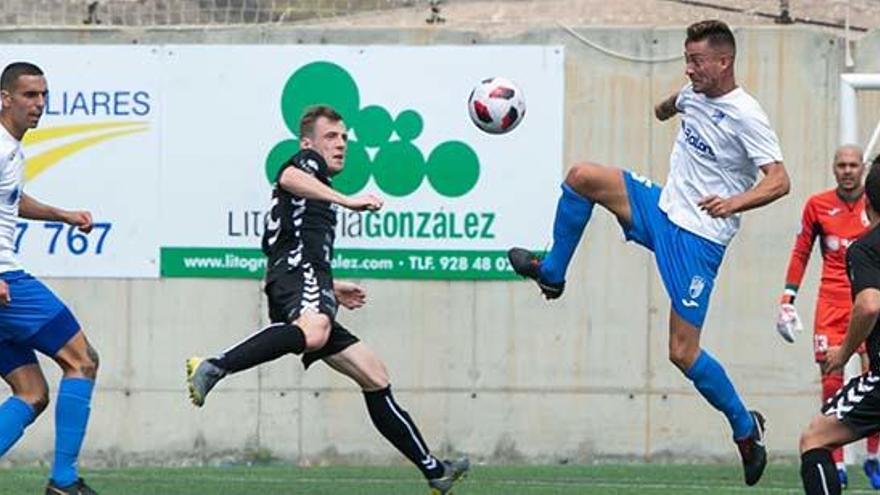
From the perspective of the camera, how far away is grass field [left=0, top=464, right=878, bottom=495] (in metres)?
12.1

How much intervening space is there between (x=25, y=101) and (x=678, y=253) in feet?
11.4

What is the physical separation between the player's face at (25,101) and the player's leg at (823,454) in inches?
168

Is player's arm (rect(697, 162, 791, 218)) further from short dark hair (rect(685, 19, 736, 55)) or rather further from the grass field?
the grass field

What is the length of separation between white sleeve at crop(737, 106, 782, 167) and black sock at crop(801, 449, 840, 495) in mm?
1729

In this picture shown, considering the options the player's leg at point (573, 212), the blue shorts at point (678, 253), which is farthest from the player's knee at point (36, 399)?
the blue shorts at point (678, 253)

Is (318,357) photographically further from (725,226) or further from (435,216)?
(435,216)

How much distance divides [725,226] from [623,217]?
0.54 metres

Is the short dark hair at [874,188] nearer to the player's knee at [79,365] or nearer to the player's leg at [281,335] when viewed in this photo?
the player's leg at [281,335]

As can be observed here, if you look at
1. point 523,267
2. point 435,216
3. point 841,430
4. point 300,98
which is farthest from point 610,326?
point 841,430

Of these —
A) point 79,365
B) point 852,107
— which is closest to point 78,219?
point 79,365

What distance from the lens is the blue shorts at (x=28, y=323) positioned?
33.8 ft

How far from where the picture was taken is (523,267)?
36.0ft

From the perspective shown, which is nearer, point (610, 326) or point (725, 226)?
point (725, 226)

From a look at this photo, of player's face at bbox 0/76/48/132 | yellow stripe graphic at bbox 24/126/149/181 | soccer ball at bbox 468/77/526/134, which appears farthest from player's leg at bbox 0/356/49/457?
yellow stripe graphic at bbox 24/126/149/181
